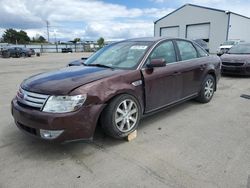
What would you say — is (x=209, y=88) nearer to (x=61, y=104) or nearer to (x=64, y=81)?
(x=64, y=81)

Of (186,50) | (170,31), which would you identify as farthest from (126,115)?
(170,31)

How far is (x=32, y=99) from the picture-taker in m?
3.03

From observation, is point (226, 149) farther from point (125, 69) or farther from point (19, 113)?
point (19, 113)

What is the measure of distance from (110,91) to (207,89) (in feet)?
9.99

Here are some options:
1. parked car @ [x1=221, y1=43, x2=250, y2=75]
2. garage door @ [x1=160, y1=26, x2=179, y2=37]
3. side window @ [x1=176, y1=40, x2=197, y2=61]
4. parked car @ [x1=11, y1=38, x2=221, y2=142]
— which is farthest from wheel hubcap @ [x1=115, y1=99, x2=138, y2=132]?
garage door @ [x1=160, y1=26, x2=179, y2=37]

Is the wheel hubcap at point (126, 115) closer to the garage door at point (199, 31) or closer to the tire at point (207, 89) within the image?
the tire at point (207, 89)

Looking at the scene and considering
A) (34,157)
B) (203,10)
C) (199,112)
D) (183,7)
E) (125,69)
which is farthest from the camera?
(183,7)

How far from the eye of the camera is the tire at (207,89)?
17.1ft

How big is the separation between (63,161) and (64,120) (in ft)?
1.83

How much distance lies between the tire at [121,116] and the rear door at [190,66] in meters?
1.41

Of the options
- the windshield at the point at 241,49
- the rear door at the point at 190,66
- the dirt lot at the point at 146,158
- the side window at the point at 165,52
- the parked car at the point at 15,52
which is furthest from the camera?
the parked car at the point at 15,52

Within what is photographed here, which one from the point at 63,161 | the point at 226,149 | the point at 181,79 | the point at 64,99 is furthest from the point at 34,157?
the point at 181,79

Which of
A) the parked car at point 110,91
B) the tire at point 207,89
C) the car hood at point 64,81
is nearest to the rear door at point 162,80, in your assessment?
the parked car at point 110,91

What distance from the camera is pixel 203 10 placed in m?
31.1
